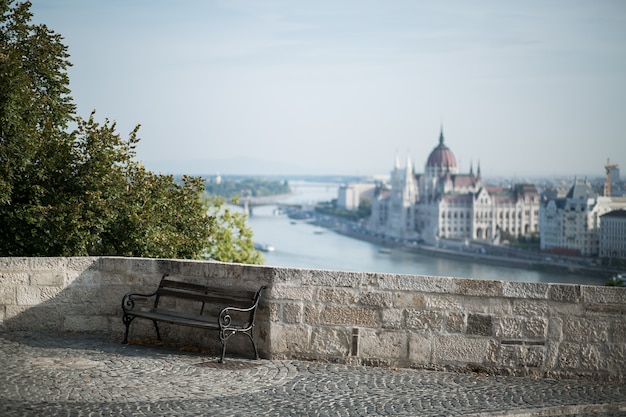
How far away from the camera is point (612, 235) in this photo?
83.1 meters

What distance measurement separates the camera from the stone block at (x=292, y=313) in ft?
20.8

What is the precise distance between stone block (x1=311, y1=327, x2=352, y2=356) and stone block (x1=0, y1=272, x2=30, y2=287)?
2631 millimetres

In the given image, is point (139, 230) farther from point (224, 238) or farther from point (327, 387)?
point (224, 238)

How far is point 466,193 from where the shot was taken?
10831 cm

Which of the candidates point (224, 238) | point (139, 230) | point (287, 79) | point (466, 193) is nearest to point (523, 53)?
point (466, 193)

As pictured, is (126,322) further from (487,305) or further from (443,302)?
(487,305)

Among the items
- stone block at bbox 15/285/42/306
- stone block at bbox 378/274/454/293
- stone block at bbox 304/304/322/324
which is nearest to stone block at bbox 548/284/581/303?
stone block at bbox 378/274/454/293

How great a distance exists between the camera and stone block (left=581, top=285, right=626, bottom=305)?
594cm

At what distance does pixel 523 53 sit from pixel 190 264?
115 m

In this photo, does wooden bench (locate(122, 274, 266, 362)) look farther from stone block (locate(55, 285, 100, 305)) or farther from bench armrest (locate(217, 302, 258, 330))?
stone block (locate(55, 285, 100, 305))

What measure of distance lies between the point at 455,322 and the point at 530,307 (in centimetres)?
56

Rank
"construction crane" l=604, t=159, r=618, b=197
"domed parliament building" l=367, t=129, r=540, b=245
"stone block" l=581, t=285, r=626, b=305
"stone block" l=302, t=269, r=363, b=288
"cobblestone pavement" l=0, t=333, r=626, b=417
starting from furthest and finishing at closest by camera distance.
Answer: "domed parliament building" l=367, t=129, r=540, b=245 < "construction crane" l=604, t=159, r=618, b=197 < "stone block" l=302, t=269, r=363, b=288 < "stone block" l=581, t=285, r=626, b=305 < "cobblestone pavement" l=0, t=333, r=626, b=417

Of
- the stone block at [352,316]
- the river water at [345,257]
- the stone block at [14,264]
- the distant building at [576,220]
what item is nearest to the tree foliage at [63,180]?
the stone block at [14,264]

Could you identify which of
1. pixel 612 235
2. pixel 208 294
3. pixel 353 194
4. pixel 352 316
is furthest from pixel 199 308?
pixel 353 194
